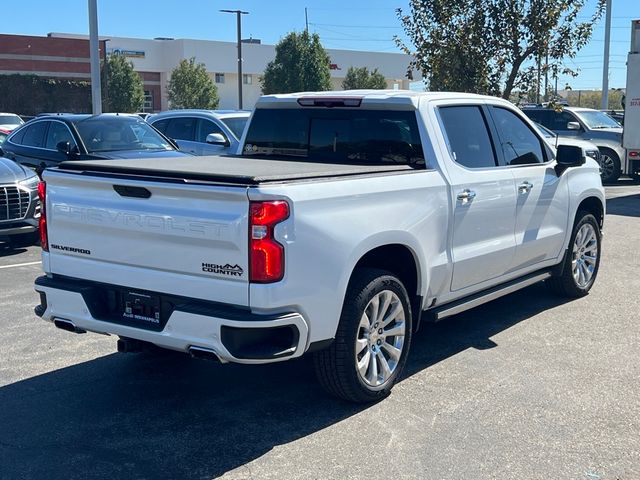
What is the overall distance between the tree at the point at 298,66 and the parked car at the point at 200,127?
3831 cm

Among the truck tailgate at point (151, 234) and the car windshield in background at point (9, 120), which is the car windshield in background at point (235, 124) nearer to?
the truck tailgate at point (151, 234)

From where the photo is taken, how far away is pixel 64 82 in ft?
178

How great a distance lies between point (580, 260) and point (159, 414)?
459 cm

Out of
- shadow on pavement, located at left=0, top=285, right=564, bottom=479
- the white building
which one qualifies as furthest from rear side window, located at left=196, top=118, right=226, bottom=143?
the white building

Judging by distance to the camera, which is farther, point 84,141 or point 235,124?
point 235,124

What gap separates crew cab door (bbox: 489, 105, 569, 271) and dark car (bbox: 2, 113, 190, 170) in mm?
6071

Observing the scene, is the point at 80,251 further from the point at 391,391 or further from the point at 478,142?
the point at 478,142

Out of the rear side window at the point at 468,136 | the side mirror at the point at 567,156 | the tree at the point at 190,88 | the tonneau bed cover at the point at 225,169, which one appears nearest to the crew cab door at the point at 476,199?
the rear side window at the point at 468,136

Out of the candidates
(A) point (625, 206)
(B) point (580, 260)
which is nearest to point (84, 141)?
(B) point (580, 260)

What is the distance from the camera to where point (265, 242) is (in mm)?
4078

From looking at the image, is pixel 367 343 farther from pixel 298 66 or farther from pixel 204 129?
pixel 298 66

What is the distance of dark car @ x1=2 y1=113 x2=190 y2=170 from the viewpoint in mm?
11367

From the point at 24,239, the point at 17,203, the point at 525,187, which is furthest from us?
the point at 24,239

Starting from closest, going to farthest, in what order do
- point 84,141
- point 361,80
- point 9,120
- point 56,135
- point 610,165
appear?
1. point 84,141
2. point 56,135
3. point 610,165
4. point 9,120
5. point 361,80
